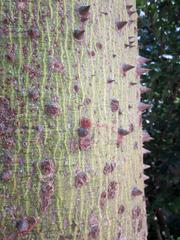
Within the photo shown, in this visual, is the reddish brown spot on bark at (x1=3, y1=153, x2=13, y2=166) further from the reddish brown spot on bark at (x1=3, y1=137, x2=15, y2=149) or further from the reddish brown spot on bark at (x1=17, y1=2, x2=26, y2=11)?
the reddish brown spot on bark at (x1=17, y1=2, x2=26, y2=11)

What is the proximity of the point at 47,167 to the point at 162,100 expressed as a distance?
2705 mm

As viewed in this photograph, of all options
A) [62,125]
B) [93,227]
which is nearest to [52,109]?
[62,125]

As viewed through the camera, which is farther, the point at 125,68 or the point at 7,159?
the point at 125,68

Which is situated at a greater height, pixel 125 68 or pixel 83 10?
pixel 83 10

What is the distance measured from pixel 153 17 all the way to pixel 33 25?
96.5 inches

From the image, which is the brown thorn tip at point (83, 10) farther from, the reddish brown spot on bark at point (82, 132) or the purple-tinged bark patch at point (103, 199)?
the purple-tinged bark patch at point (103, 199)

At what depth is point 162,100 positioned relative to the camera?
11.2 feet

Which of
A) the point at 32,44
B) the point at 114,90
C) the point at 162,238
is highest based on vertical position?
the point at 32,44

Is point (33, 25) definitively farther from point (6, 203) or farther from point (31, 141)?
point (6, 203)

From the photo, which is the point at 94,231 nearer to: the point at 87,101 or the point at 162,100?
the point at 87,101

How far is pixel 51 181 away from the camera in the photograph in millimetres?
812

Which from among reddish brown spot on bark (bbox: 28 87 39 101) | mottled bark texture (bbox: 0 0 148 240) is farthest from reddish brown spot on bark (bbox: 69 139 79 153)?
reddish brown spot on bark (bbox: 28 87 39 101)

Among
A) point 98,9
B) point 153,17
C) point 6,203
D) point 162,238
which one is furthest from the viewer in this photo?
point 162,238

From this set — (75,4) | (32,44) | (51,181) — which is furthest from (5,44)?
(51,181)
